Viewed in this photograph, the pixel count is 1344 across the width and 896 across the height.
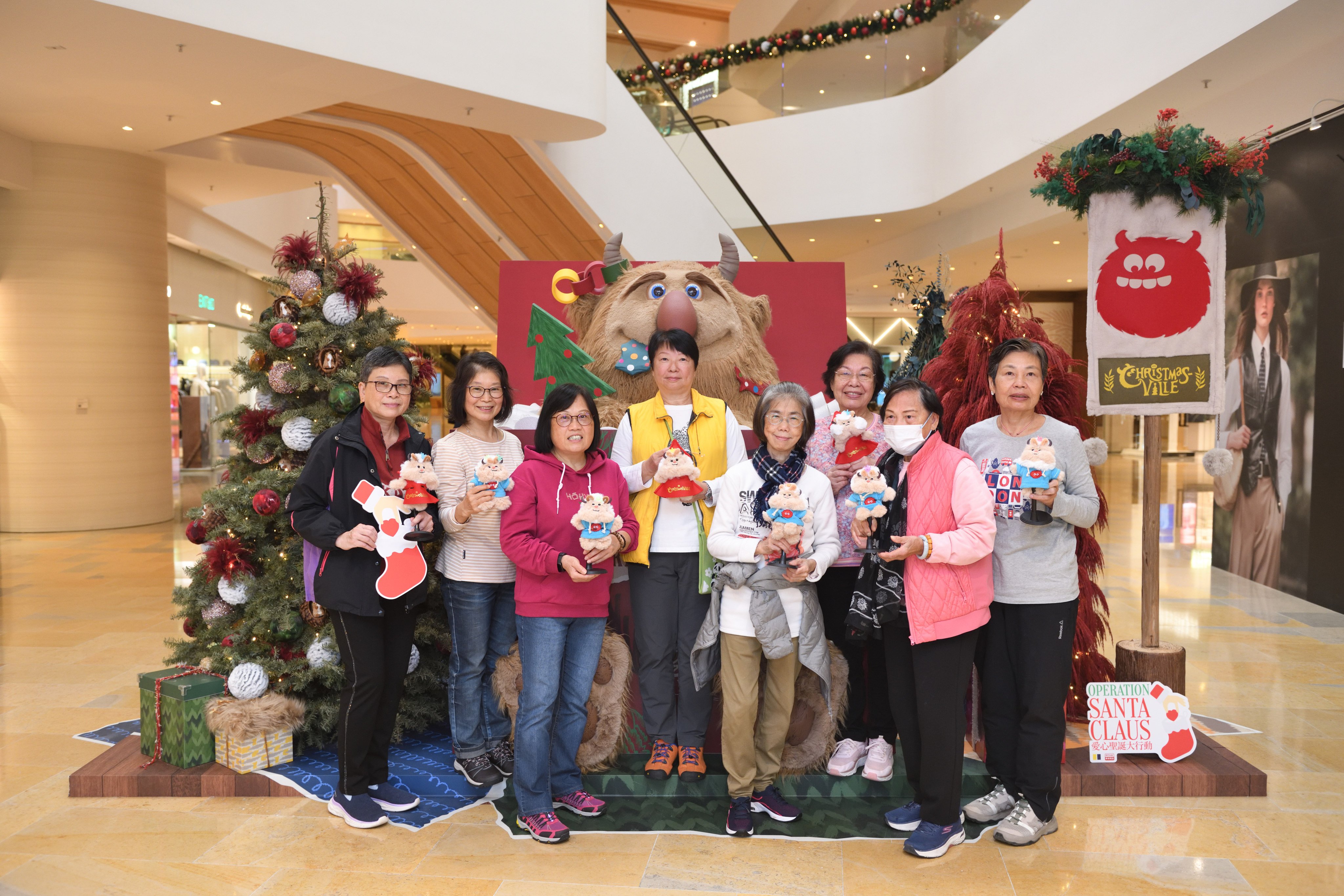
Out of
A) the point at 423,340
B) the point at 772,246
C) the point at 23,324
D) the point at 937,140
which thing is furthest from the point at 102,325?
the point at 423,340

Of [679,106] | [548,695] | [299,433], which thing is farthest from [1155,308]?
[679,106]

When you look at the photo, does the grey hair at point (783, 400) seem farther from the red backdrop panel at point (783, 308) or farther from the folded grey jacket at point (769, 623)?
the red backdrop panel at point (783, 308)

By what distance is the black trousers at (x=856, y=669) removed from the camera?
3416 mm

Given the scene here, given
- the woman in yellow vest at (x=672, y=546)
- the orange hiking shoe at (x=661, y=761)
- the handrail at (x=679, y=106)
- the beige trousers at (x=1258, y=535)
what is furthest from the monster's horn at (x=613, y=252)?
the beige trousers at (x=1258, y=535)

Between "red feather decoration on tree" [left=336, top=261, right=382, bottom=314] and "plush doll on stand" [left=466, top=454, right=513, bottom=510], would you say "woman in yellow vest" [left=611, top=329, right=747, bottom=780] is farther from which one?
"red feather decoration on tree" [left=336, top=261, right=382, bottom=314]

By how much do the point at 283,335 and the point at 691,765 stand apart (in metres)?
2.31

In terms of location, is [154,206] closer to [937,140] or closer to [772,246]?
[772,246]

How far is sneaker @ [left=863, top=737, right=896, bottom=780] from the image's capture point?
3438mm

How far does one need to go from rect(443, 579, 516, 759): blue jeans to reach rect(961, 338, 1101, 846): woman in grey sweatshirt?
5.69 ft

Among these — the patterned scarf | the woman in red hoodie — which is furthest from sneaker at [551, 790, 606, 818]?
the patterned scarf

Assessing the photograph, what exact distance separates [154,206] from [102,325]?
1518mm

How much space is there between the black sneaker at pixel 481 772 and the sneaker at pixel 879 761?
1386 millimetres

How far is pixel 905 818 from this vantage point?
3.16m

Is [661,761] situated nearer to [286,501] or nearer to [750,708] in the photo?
[750,708]
